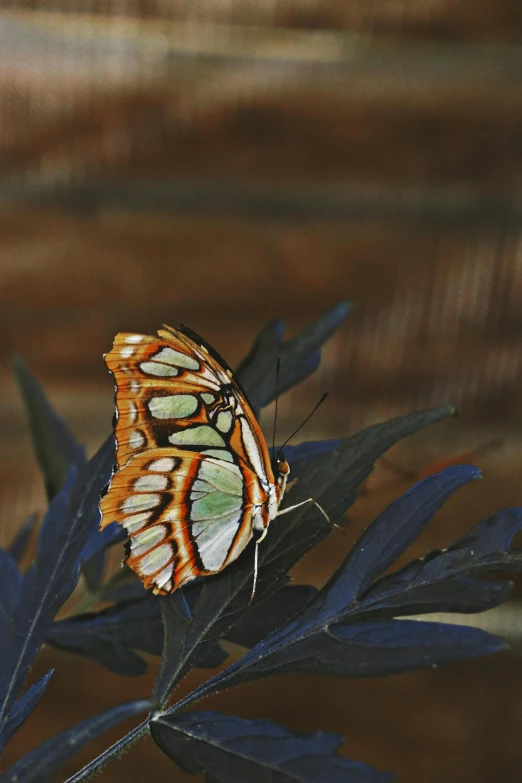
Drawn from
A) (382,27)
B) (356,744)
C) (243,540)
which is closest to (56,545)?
(243,540)

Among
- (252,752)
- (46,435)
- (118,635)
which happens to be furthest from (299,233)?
(252,752)

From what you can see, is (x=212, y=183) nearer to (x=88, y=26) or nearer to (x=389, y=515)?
(x=88, y=26)

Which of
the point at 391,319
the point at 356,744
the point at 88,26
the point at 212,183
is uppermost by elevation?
the point at 88,26

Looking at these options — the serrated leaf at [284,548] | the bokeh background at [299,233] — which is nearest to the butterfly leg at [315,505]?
the serrated leaf at [284,548]

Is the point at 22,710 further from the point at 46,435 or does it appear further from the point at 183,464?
the point at 46,435

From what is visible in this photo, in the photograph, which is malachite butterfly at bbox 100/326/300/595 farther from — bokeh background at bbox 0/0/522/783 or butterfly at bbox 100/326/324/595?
bokeh background at bbox 0/0/522/783

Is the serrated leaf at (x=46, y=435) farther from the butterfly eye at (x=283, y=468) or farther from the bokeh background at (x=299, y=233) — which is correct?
the bokeh background at (x=299, y=233)
